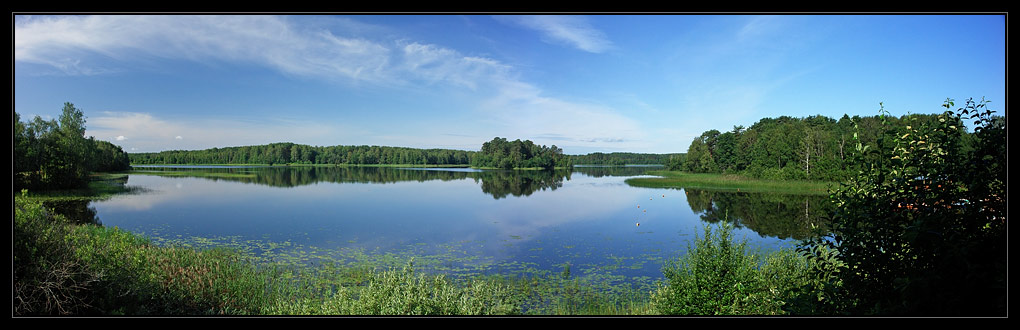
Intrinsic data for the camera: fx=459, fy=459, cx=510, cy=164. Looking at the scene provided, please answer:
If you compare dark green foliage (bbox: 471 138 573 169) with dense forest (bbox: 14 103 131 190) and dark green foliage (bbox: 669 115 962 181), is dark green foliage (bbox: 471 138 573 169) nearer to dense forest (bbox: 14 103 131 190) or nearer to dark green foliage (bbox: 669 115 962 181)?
dark green foliage (bbox: 669 115 962 181)

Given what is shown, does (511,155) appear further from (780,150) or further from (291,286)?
(291,286)

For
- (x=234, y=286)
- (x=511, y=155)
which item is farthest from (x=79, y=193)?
(x=511, y=155)

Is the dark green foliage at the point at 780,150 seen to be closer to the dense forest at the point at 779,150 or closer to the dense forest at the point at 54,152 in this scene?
the dense forest at the point at 779,150

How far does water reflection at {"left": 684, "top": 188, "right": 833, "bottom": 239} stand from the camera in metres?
18.1

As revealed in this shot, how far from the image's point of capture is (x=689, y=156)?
6269cm

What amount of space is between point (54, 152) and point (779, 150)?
5439 centimetres

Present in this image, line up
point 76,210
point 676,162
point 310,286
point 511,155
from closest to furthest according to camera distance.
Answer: point 310,286 → point 76,210 → point 511,155 → point 676,162

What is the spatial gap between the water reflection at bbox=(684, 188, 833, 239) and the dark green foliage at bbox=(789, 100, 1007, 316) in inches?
462

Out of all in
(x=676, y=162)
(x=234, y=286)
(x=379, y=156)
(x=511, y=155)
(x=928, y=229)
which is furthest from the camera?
(x=379, y=156)

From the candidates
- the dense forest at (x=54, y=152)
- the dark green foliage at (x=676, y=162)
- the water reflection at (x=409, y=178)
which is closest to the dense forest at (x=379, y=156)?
the water reflection at (x=409, y=178)

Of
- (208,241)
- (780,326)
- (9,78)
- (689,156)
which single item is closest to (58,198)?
(208,241)

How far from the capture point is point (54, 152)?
26.1 metres

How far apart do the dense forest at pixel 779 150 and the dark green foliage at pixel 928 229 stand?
24.1 meters

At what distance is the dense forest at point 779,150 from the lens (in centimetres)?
3538
